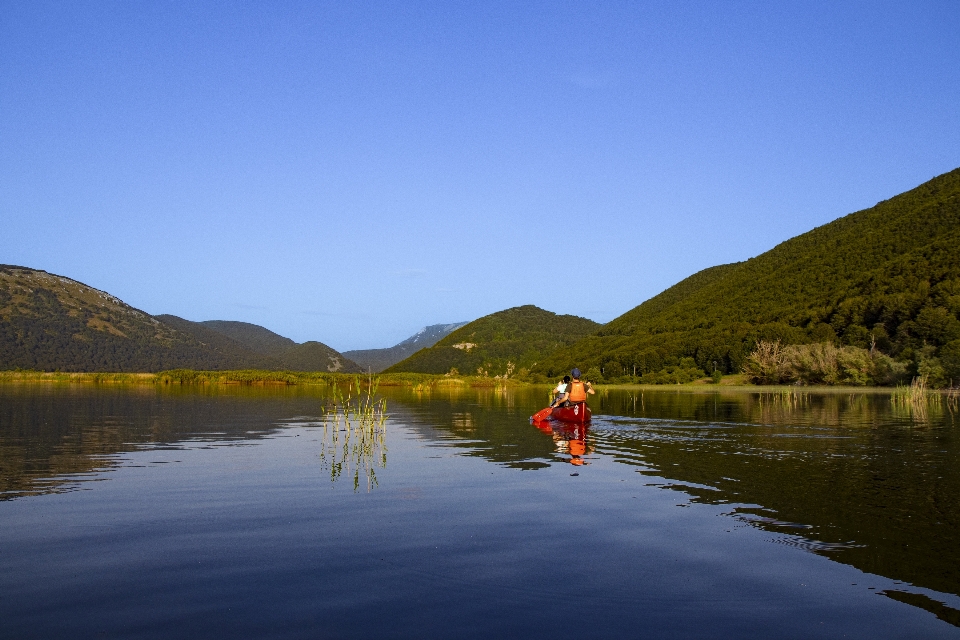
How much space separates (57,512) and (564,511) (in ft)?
30.1

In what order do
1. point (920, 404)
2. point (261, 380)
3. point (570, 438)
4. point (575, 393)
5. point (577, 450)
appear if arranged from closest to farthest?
point (577, 450) < point (570, 438) < point (575, 393) < point (920, 404) < point (261, 380)

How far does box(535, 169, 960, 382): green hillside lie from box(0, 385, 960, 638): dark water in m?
60.9

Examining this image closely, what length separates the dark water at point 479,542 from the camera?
796 centimetres

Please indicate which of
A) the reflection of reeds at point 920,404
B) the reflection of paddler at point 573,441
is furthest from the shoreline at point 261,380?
the reflection of paddler at point 573,441

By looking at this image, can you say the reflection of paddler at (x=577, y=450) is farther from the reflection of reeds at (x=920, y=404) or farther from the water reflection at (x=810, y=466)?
the reflection of reeds at (x=920, y=404)

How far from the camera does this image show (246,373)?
368 feet

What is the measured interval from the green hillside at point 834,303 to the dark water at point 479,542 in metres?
60.9

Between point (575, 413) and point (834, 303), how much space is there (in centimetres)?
8975

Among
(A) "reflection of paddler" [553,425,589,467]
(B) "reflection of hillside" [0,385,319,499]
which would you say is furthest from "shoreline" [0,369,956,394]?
(A) "reflection of paddler" [553,425,589,467]

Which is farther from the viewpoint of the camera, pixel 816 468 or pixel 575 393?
pixel 575 393

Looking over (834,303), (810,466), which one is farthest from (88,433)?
(834,303)

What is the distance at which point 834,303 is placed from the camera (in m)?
109

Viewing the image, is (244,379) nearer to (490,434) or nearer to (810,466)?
(490,434)

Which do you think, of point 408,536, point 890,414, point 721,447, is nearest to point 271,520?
point 408,536
